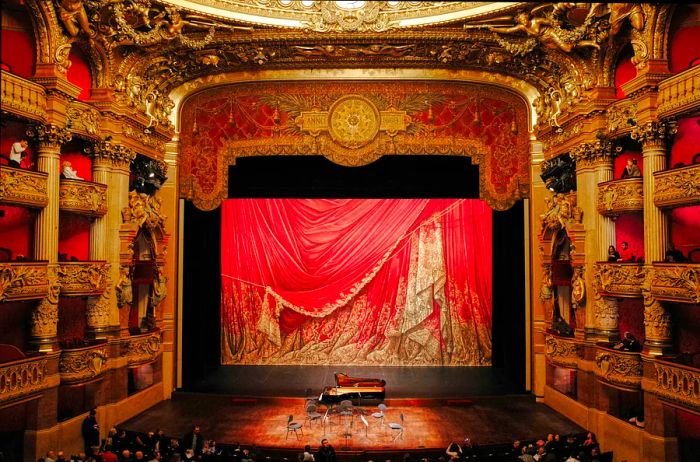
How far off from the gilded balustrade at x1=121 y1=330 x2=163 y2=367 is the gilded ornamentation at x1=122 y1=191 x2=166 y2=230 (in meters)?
2.69

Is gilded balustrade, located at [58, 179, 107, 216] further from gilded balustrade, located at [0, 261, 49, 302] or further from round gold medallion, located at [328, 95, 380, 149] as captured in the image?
round gold medallion, located at [328, 95, 380, 149]

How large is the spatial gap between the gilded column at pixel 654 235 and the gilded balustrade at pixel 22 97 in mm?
11537

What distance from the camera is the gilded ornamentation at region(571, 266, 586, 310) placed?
11695 mm

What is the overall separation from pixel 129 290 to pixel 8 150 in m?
3.83

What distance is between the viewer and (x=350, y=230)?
695 inches

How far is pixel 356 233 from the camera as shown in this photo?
57.8 ft

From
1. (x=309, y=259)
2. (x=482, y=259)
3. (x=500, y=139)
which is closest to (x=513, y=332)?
(x=482, y=259)

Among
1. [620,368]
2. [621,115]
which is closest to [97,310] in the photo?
[620,368]

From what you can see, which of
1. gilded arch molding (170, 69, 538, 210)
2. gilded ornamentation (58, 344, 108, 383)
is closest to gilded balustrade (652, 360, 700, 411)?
gilded arch molding (170, 69, 538, 210)

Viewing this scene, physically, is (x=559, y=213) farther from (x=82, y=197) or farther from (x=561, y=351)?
(x=82, y=197)

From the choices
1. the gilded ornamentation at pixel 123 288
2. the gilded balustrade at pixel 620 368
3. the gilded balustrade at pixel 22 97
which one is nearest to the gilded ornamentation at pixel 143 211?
the gilded ornamentation at pixel 123 288

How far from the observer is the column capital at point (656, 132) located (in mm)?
9843

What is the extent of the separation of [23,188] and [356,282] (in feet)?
34.0

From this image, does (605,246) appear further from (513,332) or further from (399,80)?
(399,80)
